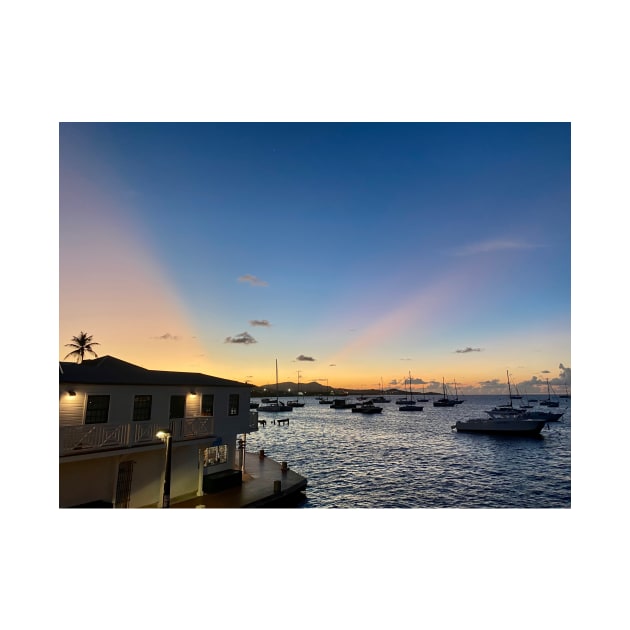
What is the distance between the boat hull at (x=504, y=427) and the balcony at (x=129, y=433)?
164ft

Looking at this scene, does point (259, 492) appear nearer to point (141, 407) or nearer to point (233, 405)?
point (233, 405)

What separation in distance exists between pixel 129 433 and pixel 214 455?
17.0 ft

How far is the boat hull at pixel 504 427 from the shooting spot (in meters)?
52.5

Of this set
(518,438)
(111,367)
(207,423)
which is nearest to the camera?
(111,367)

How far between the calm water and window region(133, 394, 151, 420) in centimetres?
998

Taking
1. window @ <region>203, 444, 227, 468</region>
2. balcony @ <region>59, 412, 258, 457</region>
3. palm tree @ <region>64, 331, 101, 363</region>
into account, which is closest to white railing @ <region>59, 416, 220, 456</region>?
balcony @ <region>59, 412, 258, 457</region>

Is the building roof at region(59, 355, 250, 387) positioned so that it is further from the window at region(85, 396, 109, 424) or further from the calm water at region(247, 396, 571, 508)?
the calm water at region(247, 396, 571, 508)

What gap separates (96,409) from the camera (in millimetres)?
12883

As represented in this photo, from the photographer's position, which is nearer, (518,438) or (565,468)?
(565,468)

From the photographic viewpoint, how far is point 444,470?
3103 centimetres

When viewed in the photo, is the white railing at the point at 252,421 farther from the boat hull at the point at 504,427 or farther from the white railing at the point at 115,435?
the boat hull at the point at 504,427
